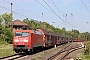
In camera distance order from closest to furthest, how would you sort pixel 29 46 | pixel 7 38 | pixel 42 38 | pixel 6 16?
pixel 29 46
pixel 42 38
pixel 7 38
pixel 6 16

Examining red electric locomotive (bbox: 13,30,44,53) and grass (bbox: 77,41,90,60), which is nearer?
grass (bbox: 77,41,90,60)

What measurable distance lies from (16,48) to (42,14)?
26.3m

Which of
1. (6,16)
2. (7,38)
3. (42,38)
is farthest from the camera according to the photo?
(6,16)

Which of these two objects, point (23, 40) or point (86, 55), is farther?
point (23, 40)

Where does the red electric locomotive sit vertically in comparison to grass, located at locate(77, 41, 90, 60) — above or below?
above

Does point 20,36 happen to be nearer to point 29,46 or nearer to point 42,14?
point 29,46

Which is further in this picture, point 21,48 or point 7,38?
point 7,38

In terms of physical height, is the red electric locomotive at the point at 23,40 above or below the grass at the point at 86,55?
above

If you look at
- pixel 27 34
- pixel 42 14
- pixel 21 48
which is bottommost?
pixel 21 48

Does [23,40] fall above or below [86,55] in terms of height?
above

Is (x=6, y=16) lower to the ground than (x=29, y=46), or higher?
higher

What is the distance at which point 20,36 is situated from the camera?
90.3 feet

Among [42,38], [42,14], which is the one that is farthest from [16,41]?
[42,14]

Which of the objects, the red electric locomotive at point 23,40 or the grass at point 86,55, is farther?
the red electric locomotive at point 23,40
